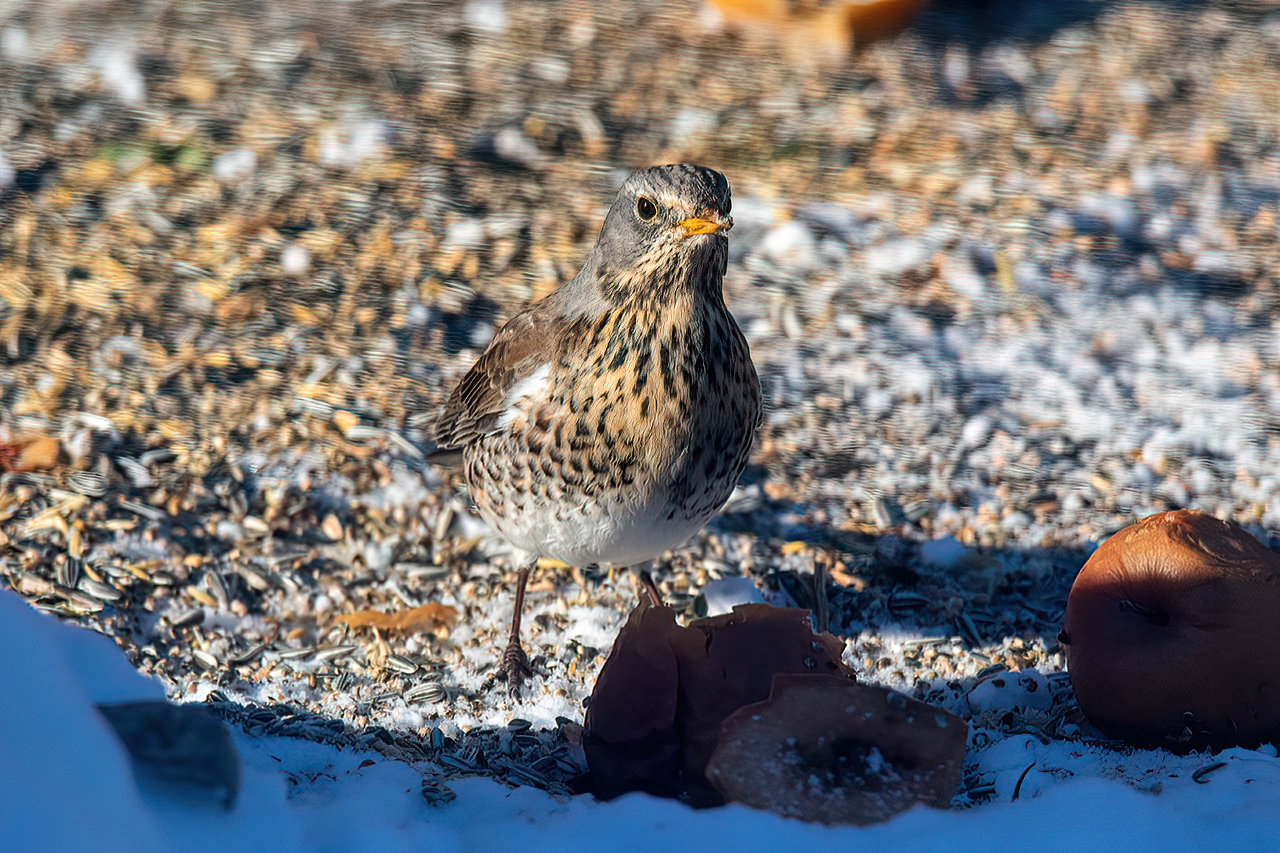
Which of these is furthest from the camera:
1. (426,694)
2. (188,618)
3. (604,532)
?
(188,618)

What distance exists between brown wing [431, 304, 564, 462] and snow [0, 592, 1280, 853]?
1063 millimetres

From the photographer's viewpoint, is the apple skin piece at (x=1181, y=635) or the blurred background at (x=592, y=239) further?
the blurred background at (x=592, y=239)

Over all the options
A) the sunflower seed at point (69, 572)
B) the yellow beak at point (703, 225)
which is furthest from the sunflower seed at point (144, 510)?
the yellow beak at point (703, 225)

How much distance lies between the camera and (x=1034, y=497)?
437 centimetres

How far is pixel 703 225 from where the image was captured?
117 inches

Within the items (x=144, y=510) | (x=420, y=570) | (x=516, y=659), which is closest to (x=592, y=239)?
(x=420, y=570)

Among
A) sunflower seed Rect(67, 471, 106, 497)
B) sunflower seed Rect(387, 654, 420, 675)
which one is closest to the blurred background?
sunflower seed Rect(67, 471, 106, 497)

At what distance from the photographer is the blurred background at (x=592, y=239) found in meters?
4.21

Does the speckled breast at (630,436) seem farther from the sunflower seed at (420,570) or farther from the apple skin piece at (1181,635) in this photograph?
the apple skin piece at (1181,635)

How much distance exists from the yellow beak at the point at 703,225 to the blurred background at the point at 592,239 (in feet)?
4.88

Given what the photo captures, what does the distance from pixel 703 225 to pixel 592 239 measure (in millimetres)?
2666

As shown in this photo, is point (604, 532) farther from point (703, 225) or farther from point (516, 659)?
point (703, 225)

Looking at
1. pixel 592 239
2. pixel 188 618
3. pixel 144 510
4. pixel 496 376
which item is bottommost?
pixel 188 618

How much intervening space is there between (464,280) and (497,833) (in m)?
3.12
